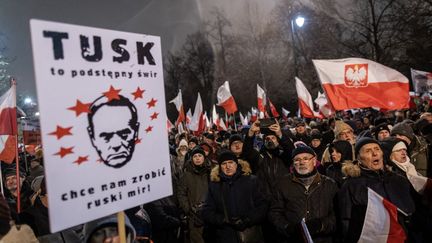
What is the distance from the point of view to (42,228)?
437 centimetres

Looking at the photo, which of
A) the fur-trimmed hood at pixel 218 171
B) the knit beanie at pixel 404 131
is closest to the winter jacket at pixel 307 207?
the fur-trimmed hood at pixel 218 171

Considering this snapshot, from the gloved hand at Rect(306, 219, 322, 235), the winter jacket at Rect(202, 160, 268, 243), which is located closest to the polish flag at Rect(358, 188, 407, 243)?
the gloved hand at Rect(306, 219, 322, 235)

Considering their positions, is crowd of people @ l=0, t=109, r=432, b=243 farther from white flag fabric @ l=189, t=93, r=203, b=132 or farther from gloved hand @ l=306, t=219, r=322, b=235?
white flag fabric @ l=189, t=93, r=203, b=132

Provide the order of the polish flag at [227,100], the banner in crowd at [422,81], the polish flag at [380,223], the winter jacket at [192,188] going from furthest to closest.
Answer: the polish flag at [227,100], the banner in crowd at [422,81], the winter jacket at [192,188], the polish flag at [380,223]

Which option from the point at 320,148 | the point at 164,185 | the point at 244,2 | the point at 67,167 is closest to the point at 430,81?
the point at 320,148

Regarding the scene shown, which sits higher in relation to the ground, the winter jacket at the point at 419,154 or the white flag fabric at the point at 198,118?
the white flag fabric at the point at 198,118

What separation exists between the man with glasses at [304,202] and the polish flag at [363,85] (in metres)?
2.00

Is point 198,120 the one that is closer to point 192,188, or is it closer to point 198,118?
point 198,118

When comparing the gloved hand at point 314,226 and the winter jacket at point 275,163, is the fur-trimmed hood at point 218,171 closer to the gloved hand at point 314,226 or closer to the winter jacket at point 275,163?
the winter jacket at point 275,163

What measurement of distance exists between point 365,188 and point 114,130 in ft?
8.46

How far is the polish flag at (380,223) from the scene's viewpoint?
12.2 ft

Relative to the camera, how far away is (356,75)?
20.9 feet

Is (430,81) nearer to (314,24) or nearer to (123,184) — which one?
(123,184)

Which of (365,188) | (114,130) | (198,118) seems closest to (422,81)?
(198,118)
